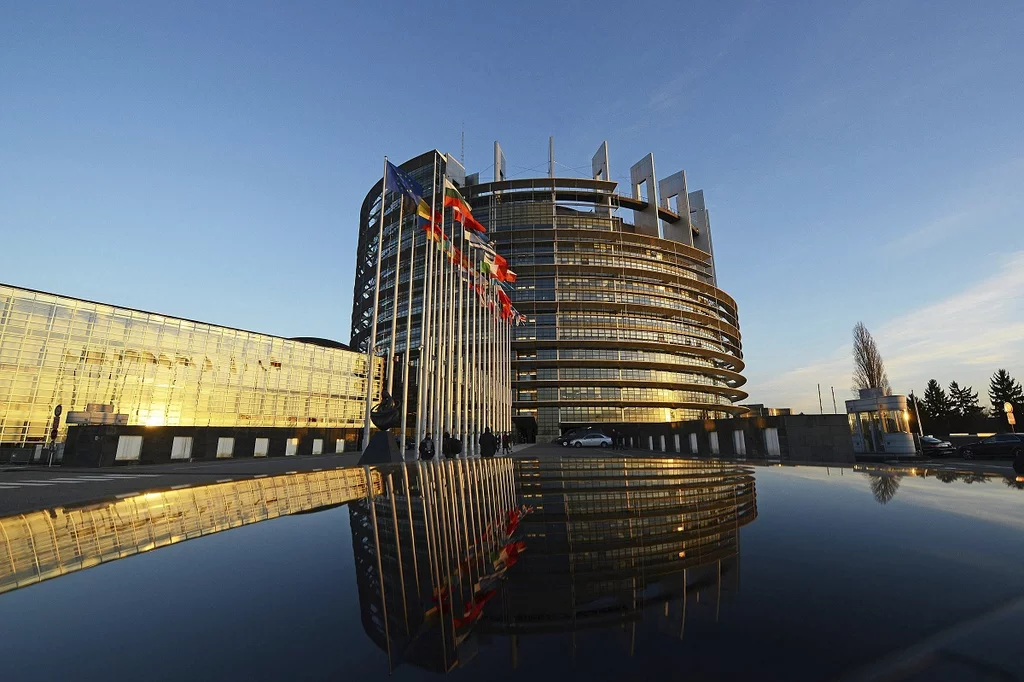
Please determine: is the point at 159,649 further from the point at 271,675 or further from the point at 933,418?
the point at 933,418

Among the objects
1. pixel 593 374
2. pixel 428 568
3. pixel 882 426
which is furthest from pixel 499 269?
pixel 593 374

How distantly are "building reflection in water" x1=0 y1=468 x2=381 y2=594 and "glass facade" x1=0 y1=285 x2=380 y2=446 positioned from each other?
27142 mm

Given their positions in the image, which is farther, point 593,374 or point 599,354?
point 599,354

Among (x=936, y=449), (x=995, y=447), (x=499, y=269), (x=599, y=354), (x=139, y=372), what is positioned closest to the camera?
(x=995, y=447)

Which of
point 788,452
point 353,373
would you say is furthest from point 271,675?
point 353,373

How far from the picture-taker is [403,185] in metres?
21.4

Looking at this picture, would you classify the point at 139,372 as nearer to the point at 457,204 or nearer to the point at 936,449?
the point at 457,204

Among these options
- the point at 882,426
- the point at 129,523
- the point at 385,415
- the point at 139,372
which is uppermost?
the point at 139,372

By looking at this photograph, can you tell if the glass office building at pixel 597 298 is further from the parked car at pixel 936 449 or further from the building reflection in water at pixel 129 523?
the building reflection in water at pixel 129 523

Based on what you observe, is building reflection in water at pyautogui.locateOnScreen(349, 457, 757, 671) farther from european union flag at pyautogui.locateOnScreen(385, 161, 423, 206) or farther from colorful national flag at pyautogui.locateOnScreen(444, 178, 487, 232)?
colorful national flag at pyautogui.locateOnScreen(444, 178, 487, 232)

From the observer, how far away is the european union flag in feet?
70.0

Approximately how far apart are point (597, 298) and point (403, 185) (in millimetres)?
49588

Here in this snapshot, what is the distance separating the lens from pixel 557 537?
4.31m

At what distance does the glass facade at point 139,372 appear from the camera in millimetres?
27406
